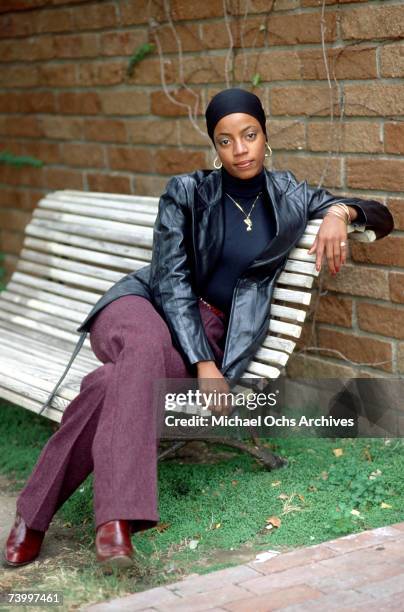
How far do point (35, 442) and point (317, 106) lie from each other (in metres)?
2.05

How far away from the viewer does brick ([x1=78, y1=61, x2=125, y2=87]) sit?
18.4ft

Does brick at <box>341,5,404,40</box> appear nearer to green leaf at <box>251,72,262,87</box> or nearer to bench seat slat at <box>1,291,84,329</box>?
green leaf at <box>251,72,262,87</box>

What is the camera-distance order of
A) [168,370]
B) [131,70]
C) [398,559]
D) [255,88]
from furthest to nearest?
[131,70], [255,88], [168,370], [398,559]

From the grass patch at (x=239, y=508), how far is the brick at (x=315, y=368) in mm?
350

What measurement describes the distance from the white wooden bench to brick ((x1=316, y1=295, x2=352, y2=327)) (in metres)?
0.18

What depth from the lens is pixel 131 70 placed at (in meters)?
5.50

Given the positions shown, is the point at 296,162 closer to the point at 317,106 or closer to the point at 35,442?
the point at 317,106

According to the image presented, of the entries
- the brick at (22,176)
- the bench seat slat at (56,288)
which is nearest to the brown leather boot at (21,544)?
the bench seat slat at (56,288)

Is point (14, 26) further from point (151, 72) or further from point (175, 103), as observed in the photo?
point (175, 103)

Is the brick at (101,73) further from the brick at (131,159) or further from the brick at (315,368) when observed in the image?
the brick at (315,368)

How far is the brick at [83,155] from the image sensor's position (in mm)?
5875

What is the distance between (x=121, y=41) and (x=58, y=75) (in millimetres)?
661

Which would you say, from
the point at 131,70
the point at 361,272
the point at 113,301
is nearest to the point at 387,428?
the point at 361,272

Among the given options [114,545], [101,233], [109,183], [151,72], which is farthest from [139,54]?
[114,545]
